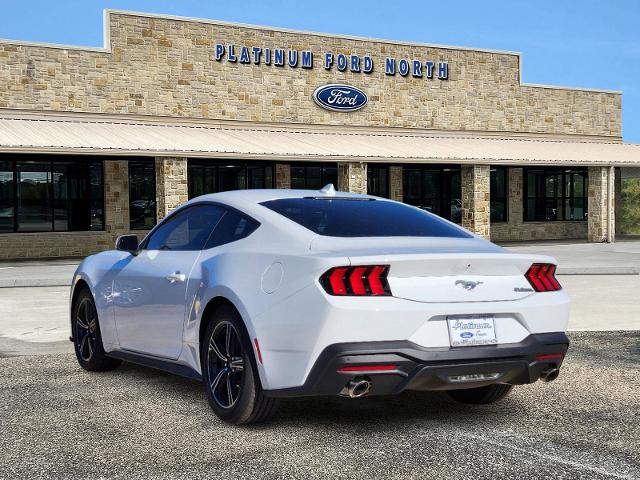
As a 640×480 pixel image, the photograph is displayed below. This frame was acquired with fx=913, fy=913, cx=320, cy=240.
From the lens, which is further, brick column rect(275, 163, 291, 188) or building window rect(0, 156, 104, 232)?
brick column rect(275, 163, 291, 188)

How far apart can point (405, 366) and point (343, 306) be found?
0.50 meters

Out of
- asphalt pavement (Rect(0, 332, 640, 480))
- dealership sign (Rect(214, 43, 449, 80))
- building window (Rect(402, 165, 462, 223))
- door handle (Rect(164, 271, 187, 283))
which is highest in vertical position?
dealership sign (Rect(214, 43, 449, 80))

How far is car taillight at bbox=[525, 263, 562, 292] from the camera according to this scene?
5.63m

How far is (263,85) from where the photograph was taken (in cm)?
2984

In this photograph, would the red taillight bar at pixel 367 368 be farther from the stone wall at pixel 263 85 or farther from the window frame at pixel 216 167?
the window frame at pixel 216 167

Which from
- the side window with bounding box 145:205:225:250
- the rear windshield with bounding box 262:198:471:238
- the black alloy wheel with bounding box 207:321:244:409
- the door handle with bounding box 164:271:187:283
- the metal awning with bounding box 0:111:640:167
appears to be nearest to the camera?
the black alloy wheel with bounding box 207:321:244:409

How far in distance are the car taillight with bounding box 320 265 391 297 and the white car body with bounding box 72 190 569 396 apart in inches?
1.4

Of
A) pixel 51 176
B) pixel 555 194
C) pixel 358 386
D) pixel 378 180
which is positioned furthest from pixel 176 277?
pixel 555 194

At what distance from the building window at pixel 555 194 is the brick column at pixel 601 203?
3.81 metres

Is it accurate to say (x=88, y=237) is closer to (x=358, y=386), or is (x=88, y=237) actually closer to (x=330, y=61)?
(x=330, y=61)

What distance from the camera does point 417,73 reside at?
1287 inches

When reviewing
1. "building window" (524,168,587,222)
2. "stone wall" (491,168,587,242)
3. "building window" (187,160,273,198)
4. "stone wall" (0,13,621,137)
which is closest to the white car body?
"stone wall" (0,13,621,137)

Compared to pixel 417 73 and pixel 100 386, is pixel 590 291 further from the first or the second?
pixel 417 73

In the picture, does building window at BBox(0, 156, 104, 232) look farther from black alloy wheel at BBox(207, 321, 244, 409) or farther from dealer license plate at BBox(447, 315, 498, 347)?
dealer license plate at BBox(447, 315, 498, 347)
